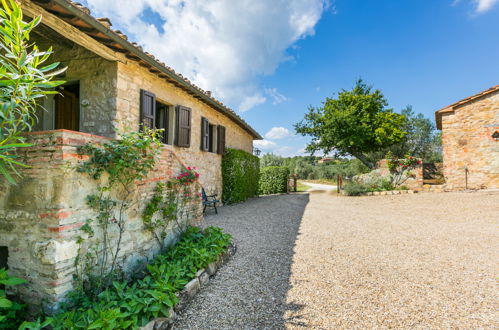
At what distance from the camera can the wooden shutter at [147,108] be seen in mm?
5301

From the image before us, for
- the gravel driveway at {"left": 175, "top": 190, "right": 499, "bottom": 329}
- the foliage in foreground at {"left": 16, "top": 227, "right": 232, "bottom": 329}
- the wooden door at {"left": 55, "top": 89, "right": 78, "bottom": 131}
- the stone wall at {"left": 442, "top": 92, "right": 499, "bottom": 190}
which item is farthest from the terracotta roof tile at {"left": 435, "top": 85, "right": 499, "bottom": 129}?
the wooden door at {"left": 55, "top": 89, "right": 78, "bottom": 131}

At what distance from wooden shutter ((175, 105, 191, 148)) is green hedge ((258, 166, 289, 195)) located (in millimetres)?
8554

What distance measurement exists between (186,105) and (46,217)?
17.4ft

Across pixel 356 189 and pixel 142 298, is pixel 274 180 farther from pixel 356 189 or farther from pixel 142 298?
pixel 142 298

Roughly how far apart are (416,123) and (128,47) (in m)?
25.2

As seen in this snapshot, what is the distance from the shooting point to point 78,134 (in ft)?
7.88

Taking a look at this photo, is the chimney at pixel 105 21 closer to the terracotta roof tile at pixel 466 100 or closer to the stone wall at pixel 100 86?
the stone wall at pixel 100 86

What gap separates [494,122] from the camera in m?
9.48

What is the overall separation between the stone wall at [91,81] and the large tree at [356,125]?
50.6ft

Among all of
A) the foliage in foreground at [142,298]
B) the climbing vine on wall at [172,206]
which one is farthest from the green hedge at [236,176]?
the foliage in foreground at [142,298]

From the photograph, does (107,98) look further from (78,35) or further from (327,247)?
(327,247)

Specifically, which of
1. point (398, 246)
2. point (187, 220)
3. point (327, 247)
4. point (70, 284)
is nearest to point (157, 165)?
point (187, 220)

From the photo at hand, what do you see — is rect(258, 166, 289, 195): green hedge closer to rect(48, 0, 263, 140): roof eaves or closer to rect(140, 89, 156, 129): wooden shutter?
rect(48, 0, 263, 140): roof eaves

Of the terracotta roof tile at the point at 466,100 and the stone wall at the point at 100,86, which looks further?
the terracotta roof tile at the point at 466,100
